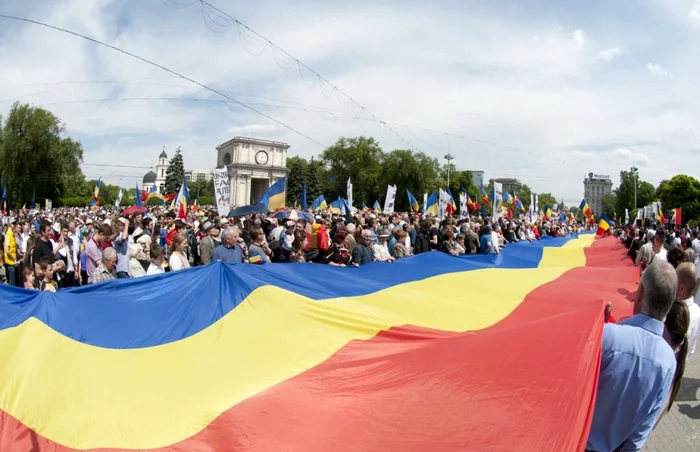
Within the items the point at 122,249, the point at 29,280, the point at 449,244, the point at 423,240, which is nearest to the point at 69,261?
the point at 122,249

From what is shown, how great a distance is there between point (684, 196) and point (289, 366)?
233 feet

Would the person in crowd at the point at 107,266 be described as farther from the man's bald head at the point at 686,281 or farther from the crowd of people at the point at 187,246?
the man's bald head at the point at 686,281

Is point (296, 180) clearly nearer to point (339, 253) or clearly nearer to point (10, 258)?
point (10, 258)

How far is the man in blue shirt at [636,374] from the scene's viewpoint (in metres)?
2.36

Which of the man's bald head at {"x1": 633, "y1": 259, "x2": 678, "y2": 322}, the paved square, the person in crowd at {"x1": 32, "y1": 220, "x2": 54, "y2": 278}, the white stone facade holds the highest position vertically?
the white stone facade

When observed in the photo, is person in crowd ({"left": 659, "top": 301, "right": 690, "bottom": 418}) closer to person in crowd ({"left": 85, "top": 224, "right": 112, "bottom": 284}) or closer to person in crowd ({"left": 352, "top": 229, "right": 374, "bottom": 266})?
person in crowd ({"left": 352, "top": 229, "right": 374, "bottom": 266})

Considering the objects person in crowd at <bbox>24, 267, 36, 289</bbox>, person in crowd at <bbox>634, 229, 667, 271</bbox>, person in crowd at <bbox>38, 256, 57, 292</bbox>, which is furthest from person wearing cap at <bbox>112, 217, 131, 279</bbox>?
person in crowd at <bbox>634, 229, 667, 271</bbox>

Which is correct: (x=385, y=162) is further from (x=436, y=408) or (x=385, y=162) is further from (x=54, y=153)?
(x=436, y=408)

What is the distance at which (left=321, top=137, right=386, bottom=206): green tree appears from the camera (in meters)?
79.5

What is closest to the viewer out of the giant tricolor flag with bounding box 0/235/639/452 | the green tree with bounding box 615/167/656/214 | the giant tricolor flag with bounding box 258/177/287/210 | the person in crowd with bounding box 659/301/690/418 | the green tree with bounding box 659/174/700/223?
the giant tricolor flag with bounding box 0/235/639/452

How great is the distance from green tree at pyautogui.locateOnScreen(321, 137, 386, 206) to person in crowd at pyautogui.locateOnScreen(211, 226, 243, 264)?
70.6 meters

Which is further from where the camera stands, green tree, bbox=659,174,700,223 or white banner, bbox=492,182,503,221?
green tree, bbox=659,174,700,223

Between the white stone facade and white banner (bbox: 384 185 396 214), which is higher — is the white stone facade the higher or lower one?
the higher one

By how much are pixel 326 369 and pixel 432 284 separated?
344cm
